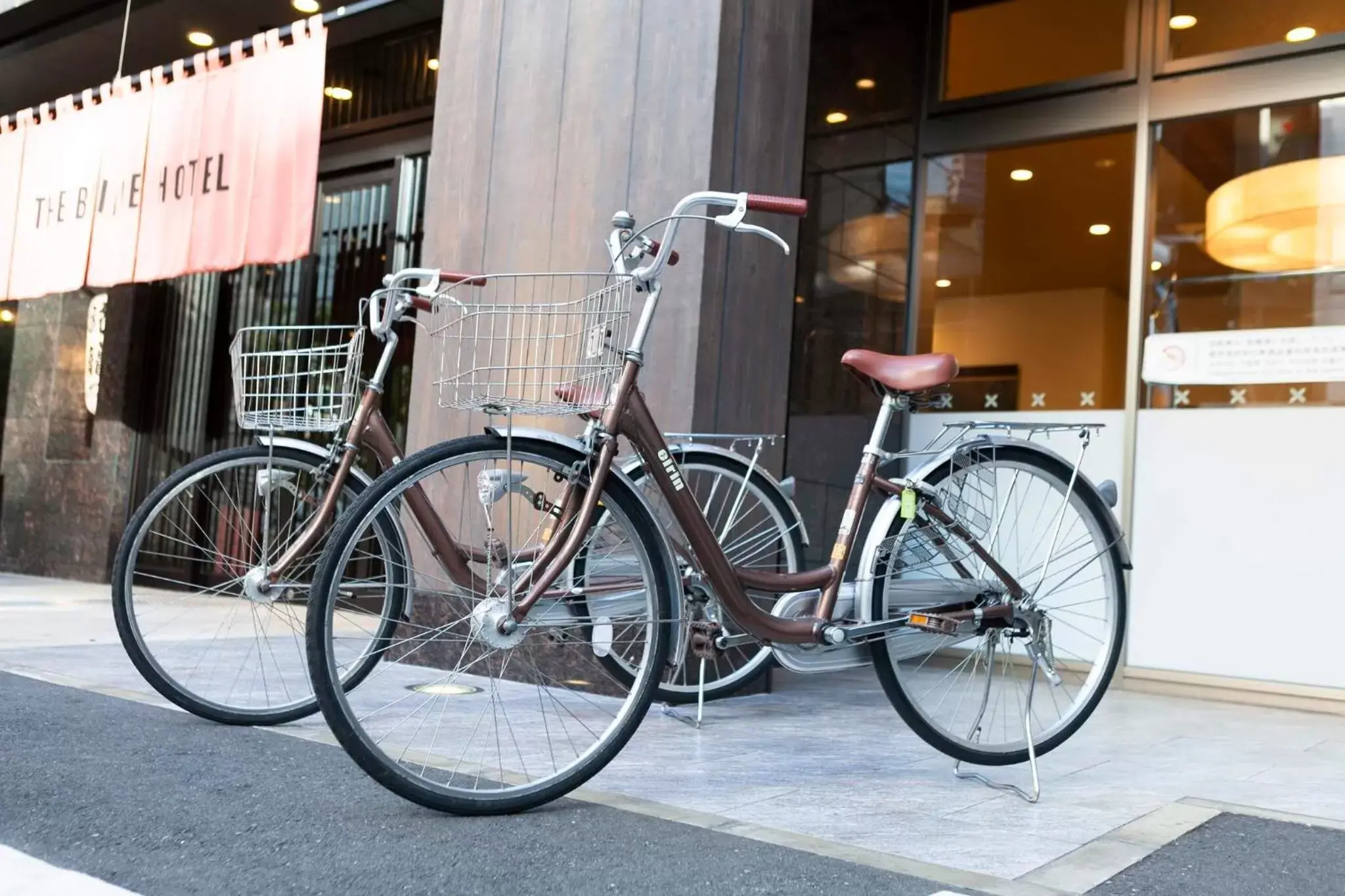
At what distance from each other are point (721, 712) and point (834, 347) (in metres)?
2.01

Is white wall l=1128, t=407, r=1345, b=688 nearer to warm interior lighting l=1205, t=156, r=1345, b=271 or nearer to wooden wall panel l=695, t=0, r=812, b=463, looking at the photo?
warm interior lighting l=1205, t=156, r=1345, b=271

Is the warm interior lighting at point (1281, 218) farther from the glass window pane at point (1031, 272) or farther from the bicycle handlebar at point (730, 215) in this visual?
the bicycle handlebar at point (730, 215)

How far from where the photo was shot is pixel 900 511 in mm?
2729

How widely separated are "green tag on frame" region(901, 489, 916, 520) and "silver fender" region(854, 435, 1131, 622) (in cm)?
1

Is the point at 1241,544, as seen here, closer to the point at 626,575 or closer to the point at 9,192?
the point at 626,575

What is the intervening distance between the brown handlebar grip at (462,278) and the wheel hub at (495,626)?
0.67 meters

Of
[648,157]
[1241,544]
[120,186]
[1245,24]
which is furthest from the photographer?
[120,186]

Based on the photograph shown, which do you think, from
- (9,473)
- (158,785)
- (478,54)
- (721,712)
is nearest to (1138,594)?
(721,712)

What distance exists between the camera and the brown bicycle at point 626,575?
226 cm

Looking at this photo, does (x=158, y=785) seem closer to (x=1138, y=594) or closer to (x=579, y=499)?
(x=579, y=499)

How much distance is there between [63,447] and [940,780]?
6.81 metres

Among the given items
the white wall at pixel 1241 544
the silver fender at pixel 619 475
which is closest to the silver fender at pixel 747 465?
the silver fender at pixel 619 475

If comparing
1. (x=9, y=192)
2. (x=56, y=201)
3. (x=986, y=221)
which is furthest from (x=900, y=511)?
(x=9, y=192)

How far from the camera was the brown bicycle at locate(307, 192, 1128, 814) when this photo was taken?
2256 millimetres
